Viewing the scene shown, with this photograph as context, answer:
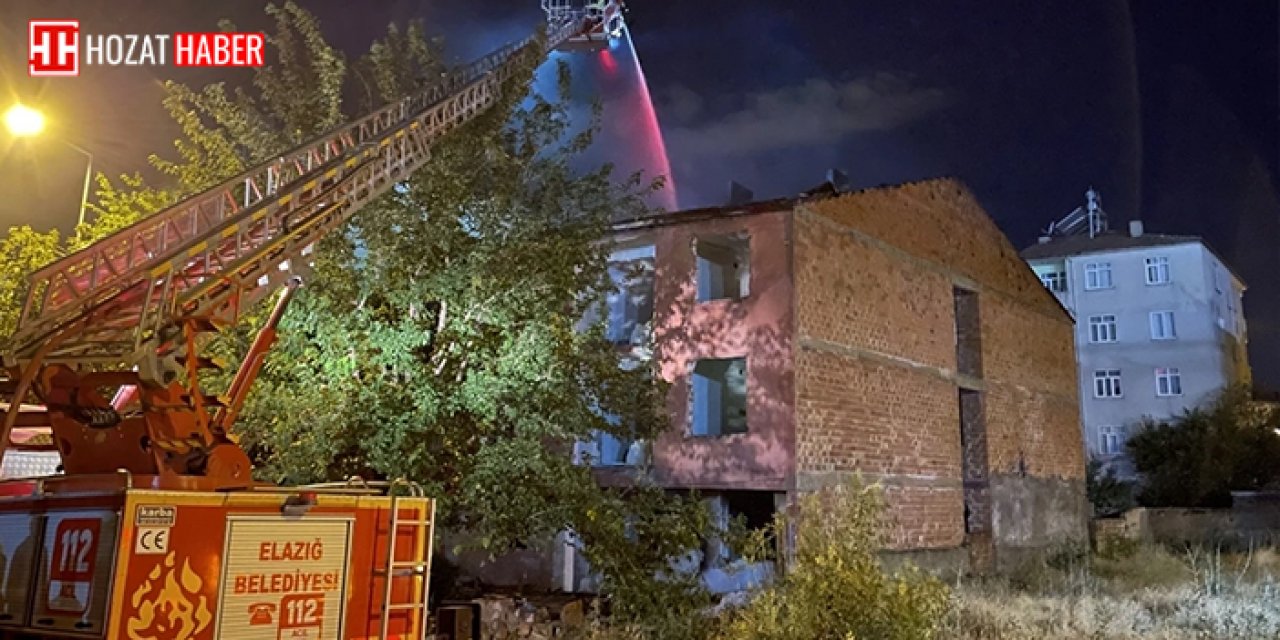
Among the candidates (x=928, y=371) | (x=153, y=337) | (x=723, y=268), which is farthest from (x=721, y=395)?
(x=153, y=337)

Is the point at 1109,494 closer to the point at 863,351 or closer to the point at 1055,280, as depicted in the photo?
the point at 1055,280

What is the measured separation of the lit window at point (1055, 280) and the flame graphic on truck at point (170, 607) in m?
44.4

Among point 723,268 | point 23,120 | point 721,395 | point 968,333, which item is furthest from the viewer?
point 968,333

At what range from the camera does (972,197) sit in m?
23.7

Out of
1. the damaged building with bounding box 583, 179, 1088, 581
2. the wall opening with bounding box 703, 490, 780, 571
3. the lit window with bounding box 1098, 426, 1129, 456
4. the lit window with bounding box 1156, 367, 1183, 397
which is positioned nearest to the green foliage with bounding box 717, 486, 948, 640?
the damaged building with bounding box 583, 179, 1088, 581

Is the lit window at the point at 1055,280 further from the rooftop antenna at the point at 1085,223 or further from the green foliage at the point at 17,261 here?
the green foliage at the point at 17,261

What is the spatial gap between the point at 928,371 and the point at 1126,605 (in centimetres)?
708

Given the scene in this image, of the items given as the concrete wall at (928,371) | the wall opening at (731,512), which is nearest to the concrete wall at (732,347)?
the concrete wall at (928,371)

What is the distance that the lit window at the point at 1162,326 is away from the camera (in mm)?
41062

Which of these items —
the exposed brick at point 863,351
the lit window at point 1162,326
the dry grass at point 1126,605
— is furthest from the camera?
the lit window at point 1162,326

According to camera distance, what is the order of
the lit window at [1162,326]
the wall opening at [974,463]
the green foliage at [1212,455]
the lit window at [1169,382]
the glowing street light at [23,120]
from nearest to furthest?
1. the glowing street light at [23,120]
2. the wall opening at [974,463]
3. the green foliage at [1212,455]
4. the lit window at [1169,382]
5. the lit window at [1162,326]

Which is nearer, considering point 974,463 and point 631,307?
point 631,307

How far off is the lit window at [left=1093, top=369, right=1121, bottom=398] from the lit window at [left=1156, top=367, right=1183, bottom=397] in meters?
1.67

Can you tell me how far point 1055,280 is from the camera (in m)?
44.4
